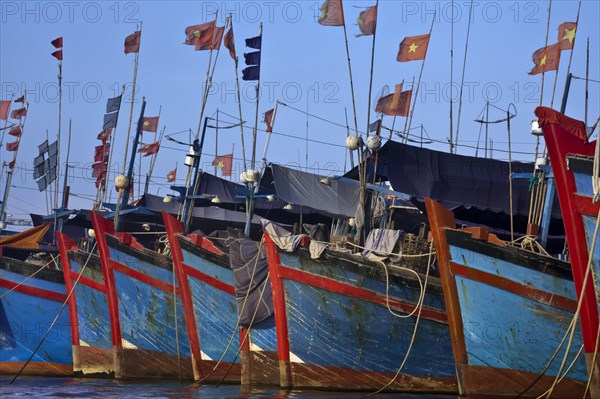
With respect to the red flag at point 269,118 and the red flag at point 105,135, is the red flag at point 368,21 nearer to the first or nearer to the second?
the red flag at point 269,118

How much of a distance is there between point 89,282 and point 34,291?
1933 millimetres

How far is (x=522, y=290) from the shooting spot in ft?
49.7

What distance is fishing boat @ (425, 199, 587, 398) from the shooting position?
49.3 feet

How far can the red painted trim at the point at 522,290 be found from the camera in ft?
49.2

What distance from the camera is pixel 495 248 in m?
15.1

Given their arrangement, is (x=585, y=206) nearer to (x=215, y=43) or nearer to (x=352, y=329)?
(x=352, y=329)

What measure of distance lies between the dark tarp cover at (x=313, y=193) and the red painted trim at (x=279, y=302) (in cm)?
1123

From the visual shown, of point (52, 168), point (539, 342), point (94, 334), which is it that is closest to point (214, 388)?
point (94, 334)

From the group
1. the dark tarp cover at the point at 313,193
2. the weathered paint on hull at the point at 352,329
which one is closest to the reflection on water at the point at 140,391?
the weathered paint on hull at the point at 352,329

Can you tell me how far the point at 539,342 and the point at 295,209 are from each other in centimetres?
2051

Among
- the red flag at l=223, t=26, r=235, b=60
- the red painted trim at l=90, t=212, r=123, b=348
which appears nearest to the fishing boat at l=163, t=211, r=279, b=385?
the red painted trim at l=90, t=212, r=123, b=348

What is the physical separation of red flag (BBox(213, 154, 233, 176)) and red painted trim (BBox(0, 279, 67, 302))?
Result: 1675cm

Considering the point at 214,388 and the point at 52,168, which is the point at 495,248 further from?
the point at 52,168

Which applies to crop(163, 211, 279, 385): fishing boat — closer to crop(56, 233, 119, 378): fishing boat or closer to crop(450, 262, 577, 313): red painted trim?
crop(56, 233, 119, 378): fishing boat
